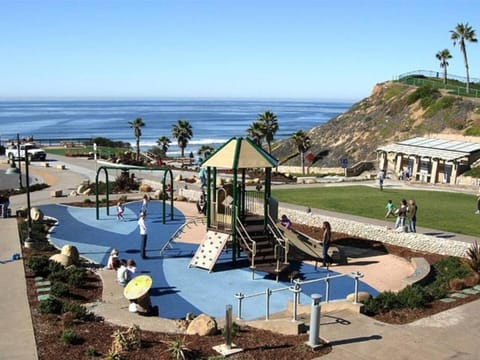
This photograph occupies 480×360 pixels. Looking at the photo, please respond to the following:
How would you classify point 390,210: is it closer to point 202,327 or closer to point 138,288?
point 138,288

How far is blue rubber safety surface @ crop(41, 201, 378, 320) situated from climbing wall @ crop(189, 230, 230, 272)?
0.81 ft

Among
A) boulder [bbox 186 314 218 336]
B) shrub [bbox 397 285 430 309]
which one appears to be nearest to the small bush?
boulder [bbox 186 314 218 336]

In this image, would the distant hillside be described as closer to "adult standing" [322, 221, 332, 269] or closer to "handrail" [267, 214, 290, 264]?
"adult standing" [322, 221, 332, 269]

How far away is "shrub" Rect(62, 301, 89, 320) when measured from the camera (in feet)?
40.6

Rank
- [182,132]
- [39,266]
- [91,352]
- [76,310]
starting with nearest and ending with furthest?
[91,352], [76,310], [39,266], [182,132]

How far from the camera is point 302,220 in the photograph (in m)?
25.4

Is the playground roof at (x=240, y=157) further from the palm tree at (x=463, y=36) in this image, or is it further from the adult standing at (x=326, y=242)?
the palm tree at (x=463, y=36)

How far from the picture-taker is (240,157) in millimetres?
19531

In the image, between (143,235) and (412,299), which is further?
(143,235)

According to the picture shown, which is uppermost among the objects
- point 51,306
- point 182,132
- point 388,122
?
point 388,122

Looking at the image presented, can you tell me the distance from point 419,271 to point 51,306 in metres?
11.4

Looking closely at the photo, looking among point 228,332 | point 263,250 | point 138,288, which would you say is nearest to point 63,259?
point 138,288

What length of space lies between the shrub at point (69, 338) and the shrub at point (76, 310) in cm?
124

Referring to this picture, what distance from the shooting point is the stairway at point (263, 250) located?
17641mm
